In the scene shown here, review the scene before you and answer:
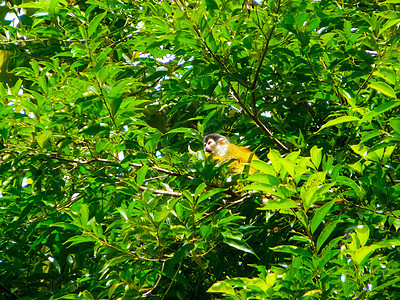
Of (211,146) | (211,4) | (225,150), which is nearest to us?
(211,4)

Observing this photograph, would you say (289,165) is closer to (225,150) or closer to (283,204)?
(283,204)

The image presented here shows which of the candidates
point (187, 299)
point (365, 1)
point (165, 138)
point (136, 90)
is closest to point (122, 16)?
point (136, 90)

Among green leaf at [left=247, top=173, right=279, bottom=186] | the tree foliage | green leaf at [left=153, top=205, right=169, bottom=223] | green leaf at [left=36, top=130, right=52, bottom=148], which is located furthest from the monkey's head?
green leaf at [left=247, top=173, right=279, bottom=186]

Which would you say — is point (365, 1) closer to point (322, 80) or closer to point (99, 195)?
point (322, 80)

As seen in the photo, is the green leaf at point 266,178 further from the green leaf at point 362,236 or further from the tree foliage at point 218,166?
the green leaf at point 362,236

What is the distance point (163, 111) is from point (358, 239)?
233 cm

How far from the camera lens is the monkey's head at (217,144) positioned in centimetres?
492

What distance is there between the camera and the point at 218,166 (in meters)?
2.59

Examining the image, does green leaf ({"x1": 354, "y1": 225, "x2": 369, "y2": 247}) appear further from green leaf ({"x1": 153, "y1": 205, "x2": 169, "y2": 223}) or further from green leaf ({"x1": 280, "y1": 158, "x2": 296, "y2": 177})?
green leaf ({"x1": 153, "y1": 205, "x2": 169, "y2": 223})

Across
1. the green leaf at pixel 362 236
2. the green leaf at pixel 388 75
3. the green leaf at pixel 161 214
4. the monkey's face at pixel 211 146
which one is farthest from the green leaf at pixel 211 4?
the monkey's face at pixel 211 146

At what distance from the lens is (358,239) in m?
1.78

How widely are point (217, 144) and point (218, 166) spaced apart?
97.6 inches

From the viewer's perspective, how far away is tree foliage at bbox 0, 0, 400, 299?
1860 millimetres

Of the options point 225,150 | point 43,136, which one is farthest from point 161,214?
point 225,150
